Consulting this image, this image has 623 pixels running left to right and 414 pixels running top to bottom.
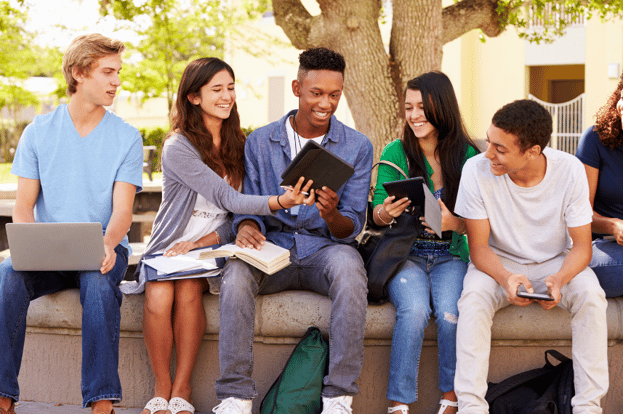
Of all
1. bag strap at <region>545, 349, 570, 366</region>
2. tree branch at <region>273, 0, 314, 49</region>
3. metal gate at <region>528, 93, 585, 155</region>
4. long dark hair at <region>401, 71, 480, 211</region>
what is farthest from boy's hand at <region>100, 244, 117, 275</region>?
metal gate at <region>528, 93, 585, 155</region>

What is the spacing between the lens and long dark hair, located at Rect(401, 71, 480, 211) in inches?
152

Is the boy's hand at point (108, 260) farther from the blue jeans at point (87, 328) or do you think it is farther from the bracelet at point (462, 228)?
the bracelet at point (462, 228)

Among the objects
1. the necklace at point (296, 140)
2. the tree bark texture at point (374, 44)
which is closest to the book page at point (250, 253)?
the necklace at point (296, 140)

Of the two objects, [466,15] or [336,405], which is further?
[466,15]

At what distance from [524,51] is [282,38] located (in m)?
8.12

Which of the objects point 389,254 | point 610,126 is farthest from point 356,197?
point 610,126

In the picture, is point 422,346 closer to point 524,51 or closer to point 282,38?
point 524,51

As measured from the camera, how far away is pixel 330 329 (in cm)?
332

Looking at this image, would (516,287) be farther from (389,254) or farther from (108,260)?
(108,260)

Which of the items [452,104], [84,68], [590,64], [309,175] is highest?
[590,64]

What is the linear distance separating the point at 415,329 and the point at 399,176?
3.19 ft

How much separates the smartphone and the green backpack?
103 centimetres

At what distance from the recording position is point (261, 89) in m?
24.2

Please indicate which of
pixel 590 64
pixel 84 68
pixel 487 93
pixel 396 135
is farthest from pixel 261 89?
pixel 84 68
